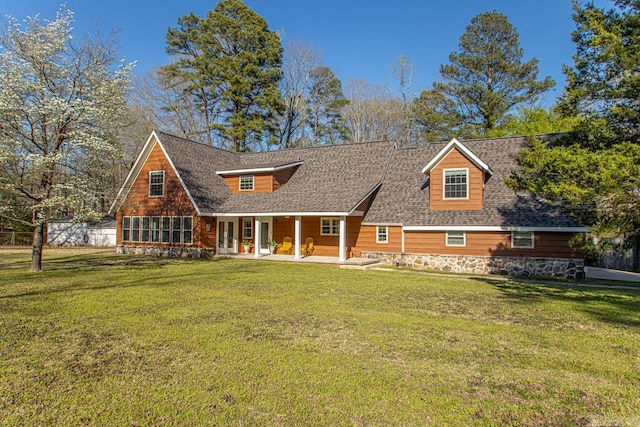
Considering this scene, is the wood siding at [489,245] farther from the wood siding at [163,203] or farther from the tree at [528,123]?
the tree at [528,123]

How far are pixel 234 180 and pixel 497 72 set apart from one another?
23420mm

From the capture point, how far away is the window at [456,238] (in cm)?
1798

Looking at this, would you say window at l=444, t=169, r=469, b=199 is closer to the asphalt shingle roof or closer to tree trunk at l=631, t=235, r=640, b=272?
the asphalt shingle roof

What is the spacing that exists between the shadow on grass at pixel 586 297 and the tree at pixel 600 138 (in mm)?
1786

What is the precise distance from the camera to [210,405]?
4.32 m

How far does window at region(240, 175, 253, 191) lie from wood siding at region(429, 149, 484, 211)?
10547mm

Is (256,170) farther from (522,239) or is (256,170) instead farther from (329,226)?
(522,239)

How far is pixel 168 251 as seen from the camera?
2339 centimetres

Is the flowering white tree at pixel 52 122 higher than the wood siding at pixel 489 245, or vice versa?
the flowering white tree at pixel 52 122

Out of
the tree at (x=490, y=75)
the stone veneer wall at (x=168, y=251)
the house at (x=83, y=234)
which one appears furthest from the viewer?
the tree at (x=490, y=75)

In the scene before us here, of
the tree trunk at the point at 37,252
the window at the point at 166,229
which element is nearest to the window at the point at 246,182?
the window at the point at 166,229

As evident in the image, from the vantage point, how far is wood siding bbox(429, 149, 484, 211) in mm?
18328

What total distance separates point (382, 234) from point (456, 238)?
3.64m

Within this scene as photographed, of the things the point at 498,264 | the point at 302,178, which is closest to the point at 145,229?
the point at 302,178
